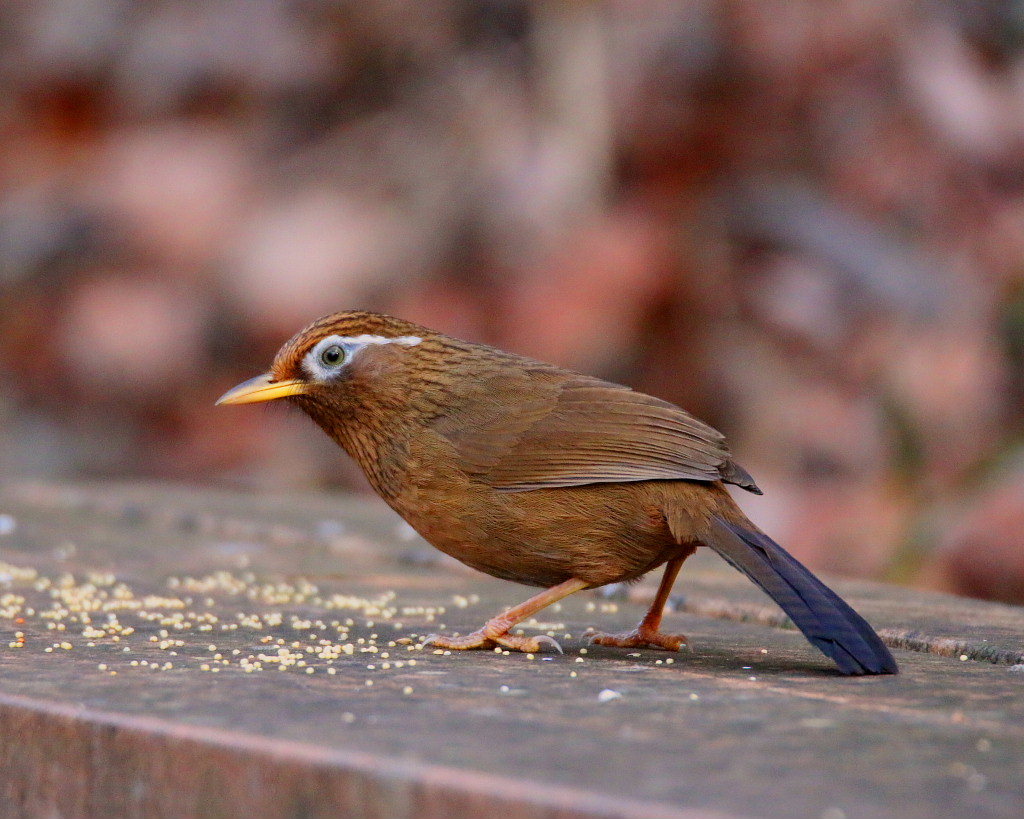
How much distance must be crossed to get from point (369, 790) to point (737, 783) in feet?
1.44

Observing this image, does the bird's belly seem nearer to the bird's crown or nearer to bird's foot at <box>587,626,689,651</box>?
bird's foot at <box>587,626,689,651</box>

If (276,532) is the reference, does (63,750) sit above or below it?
below

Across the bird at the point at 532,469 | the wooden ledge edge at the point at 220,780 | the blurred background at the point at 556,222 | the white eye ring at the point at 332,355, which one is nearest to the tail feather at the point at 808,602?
the bird at the point at 532,469

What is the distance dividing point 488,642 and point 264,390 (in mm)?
904

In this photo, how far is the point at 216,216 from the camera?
32.8ft

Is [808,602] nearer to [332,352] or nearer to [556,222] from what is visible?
[332,352]

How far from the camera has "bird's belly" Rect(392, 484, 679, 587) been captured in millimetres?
3482

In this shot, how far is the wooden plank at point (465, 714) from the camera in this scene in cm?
197

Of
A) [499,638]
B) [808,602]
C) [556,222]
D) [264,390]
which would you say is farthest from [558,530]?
[556,222]

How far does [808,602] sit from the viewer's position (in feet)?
10.2

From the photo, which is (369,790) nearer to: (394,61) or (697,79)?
(697,79)

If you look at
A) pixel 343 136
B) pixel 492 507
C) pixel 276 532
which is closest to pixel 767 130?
pixel 343 136

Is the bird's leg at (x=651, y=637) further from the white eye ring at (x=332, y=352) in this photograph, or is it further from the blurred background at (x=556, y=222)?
the blurred background at (x=556, y=222)

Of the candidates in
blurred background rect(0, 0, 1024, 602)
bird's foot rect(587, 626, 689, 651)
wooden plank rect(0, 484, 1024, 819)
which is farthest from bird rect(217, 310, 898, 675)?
blurred background rect(0, 0, 1024, 602)
